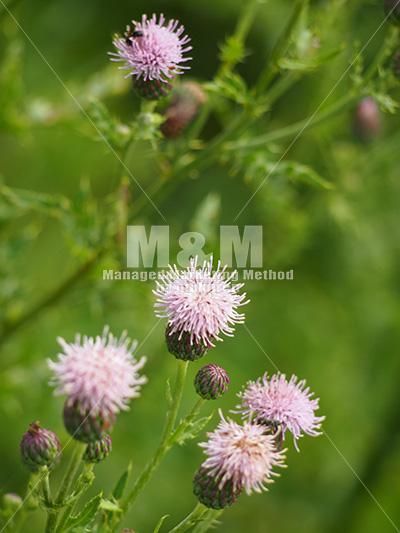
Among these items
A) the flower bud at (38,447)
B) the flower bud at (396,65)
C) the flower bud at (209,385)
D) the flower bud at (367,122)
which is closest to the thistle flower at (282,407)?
the flower bud at (209,385)

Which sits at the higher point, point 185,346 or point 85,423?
point 185,346

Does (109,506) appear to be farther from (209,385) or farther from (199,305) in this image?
(199,305)

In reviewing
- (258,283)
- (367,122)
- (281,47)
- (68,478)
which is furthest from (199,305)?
(258,283)

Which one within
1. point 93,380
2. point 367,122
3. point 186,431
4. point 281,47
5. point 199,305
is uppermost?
point 367,122

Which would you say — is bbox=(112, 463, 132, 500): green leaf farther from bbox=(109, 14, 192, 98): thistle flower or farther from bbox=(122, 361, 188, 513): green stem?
bbox=(109, 14, 192, 98): thistle flower

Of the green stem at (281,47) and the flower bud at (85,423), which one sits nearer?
the flower bud at (85,423)

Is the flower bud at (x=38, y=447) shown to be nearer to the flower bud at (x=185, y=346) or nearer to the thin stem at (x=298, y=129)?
the flower bud at (x=185, y=346)
